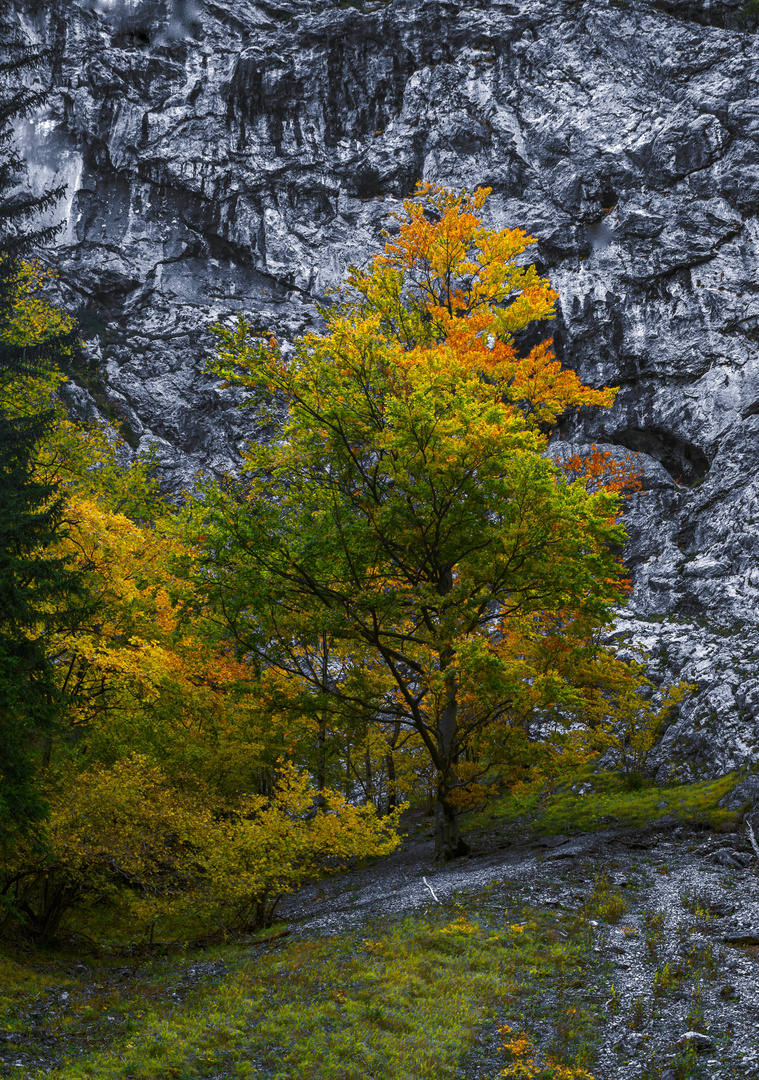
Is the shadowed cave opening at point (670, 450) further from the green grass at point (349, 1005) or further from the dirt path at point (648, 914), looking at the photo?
the green grass at point (349, 1005)

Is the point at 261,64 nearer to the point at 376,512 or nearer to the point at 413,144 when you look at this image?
the point at 413,144

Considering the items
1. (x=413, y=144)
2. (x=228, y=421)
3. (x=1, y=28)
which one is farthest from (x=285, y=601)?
(x=1, y=28)

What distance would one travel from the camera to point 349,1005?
7.71 m

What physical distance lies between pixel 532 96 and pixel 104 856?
57.6m

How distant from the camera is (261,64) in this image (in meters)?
56.4

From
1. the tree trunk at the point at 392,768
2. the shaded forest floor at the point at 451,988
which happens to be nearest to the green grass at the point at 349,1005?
the shaded forest floor at the point at 451,988

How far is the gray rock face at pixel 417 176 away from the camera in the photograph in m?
41.8

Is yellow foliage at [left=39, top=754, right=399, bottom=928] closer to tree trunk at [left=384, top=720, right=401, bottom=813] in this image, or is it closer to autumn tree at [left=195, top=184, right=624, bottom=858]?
autumn tree at [left=195, top=184, right=624, bottom=858]

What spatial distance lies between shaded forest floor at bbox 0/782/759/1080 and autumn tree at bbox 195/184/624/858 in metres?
3.23

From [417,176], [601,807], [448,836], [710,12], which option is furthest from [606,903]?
[710,12]

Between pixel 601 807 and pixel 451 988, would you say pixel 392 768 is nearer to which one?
pixel 601 807

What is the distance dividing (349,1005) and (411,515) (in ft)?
24.0

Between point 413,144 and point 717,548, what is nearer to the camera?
point 717,548

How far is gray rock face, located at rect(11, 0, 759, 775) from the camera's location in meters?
41.8
